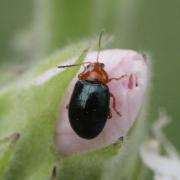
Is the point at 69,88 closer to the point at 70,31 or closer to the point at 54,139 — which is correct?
the point at 54,139

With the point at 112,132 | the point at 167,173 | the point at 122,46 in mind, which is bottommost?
the point at 167,173

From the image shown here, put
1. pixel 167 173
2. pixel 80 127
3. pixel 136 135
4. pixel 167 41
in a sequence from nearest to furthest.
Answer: pixel 80 127
pixel 136 135
pixel 167 173
pixel 167 41

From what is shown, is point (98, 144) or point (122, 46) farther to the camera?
point (122, 46)

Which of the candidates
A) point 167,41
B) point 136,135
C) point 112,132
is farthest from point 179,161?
point 167,41
